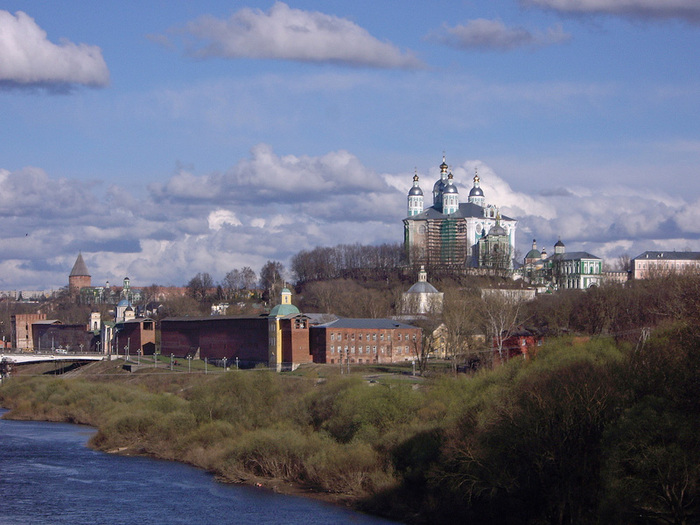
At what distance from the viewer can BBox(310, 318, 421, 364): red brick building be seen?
257 ft

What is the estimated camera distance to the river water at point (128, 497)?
3353 cm

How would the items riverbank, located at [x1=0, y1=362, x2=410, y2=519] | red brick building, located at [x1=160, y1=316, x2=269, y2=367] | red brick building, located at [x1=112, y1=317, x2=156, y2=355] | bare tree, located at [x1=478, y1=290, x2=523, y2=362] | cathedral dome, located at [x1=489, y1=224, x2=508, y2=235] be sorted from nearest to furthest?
riverbank, located at [x1=0, y1=362, x2=410, y2=519]
bare tree, located at [x1=478, y1=290, x2=523, y2=362]
red brick building, located at [x1=160, y1=316, x2=269, y2=367]
red brick building, located at [x1=112, y1=317, x2=156, y2=355]
cathedral dome, located at [x1=489, y1=224, x2=508, y2=235]

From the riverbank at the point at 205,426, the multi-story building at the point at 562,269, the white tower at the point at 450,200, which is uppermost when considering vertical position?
the white tower at the point at 450,200

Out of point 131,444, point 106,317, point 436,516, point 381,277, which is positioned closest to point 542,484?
point 436,516

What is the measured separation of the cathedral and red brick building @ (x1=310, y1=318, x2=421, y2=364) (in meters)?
45.9

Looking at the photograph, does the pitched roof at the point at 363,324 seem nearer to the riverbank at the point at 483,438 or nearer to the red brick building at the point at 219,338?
the red brick building at the point at 219,338

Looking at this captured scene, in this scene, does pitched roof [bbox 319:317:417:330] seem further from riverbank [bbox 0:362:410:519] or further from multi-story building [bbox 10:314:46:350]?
multi-story building [bbox 10:314:46:350]

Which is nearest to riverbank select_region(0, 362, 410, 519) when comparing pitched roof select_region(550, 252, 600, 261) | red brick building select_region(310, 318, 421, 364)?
red brick building select_region(310, 318, 421, 364)

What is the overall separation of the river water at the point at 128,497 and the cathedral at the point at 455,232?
84387mm

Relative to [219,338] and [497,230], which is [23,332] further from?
[497,230]

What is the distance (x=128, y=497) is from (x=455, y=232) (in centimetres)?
9847

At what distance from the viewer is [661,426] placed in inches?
1013

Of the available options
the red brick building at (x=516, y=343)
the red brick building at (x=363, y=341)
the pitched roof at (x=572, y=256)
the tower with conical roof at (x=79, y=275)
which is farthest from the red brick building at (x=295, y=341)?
the tower with conical roof at (x=79, y=275)

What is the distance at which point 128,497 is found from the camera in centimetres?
3716
